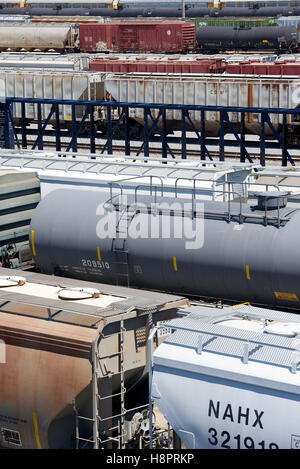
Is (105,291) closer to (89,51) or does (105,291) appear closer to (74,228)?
(74,228)

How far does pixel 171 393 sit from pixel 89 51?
69.8 meters

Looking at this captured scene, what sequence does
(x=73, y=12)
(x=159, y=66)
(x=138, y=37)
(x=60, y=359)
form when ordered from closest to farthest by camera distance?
1. (x=60, y=359)
2. (x=159, y=66)
3. (x=138, y=37)
4. (x=73, y=12)

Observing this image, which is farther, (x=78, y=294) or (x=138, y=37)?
(x=138, y=37)

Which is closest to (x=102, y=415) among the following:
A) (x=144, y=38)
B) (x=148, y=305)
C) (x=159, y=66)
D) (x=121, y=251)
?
(x=148, y=305)

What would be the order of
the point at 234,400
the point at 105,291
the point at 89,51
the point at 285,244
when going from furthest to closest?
the point at 89,51
the point at 285,244
the point at 105,291
the point at 234,400

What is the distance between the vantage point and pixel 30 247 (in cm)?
1944

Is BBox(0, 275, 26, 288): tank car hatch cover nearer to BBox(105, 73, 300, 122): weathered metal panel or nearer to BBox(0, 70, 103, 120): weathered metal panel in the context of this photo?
BBox(105, 73, 300, 122): weathered metal panel

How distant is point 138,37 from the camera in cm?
7712

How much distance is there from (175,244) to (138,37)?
61965 millimetres

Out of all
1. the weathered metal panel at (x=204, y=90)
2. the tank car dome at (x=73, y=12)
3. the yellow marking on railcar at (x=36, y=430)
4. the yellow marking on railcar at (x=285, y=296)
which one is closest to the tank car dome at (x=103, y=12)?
the tank car dome at (x=73, y=12)

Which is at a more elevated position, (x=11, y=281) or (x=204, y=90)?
(x=204, y=90)

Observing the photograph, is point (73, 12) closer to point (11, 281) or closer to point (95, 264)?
point (95, 264)

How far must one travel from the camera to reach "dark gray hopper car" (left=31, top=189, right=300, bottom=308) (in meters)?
16.6
